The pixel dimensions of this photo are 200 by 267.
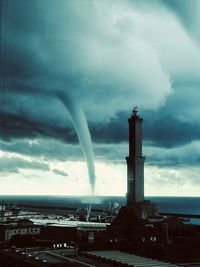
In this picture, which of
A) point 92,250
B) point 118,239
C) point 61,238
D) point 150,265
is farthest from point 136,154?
point 150,265

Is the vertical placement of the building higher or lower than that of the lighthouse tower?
lower

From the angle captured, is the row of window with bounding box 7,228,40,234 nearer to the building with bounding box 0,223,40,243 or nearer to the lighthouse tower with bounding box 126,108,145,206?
the building with bounding box 0,223,40,243

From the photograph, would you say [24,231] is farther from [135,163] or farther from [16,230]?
[135,163]

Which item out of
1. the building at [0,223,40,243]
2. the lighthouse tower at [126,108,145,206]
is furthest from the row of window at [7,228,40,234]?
the lighthouse tower at [126,108,145,206]

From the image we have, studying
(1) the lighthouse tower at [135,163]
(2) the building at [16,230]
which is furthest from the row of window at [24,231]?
(1) the lighthouse tower at [135,163]

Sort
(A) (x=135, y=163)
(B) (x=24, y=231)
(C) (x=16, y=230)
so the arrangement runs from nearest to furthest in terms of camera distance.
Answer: (C) (x=16, y=230), (B) (x=24, y=231), (A) (x=135, y=163)

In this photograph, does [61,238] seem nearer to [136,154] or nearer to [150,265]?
[136,154]

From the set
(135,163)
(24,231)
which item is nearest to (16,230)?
(24,231)

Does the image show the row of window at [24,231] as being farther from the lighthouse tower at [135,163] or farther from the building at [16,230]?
the lighthouse tower at [135,163]
